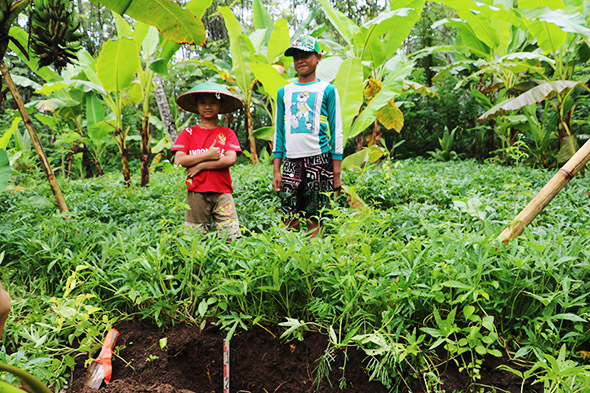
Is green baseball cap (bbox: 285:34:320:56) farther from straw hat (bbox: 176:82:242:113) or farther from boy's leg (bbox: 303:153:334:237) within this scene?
boy's leg (bbox: 303:153:334:237)

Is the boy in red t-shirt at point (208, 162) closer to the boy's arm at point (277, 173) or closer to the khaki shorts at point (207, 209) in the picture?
the khaki shorts at point (207, 209)

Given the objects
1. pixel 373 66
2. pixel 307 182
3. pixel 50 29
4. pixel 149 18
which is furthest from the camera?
pixel 373 66

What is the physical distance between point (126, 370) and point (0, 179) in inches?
57.8

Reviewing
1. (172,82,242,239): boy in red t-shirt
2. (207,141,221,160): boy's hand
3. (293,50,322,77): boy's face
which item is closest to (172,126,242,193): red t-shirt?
(172,82,242,239): boy in red t-shirt

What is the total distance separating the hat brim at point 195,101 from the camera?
284cm

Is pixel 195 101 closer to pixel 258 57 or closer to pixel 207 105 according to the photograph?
pixel 207 105

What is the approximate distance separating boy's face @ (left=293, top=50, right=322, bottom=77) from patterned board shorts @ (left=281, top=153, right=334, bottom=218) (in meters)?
0.68

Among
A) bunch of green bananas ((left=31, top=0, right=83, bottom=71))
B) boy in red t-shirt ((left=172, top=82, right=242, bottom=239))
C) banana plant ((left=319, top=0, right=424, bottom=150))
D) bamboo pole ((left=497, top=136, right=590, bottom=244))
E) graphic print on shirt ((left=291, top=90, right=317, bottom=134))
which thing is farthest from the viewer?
banana plant ((left=319, top=0, right=424, bottom=150))

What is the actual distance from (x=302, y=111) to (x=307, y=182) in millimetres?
573

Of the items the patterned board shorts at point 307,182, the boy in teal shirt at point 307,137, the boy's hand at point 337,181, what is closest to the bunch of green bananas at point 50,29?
the boy in teal shirt at point 307,137

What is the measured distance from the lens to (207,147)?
9.46ft

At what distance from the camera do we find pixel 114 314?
6.58 feet

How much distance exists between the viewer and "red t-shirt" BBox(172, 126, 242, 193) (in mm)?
2828

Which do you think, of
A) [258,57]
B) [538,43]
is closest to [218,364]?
[258,57]
